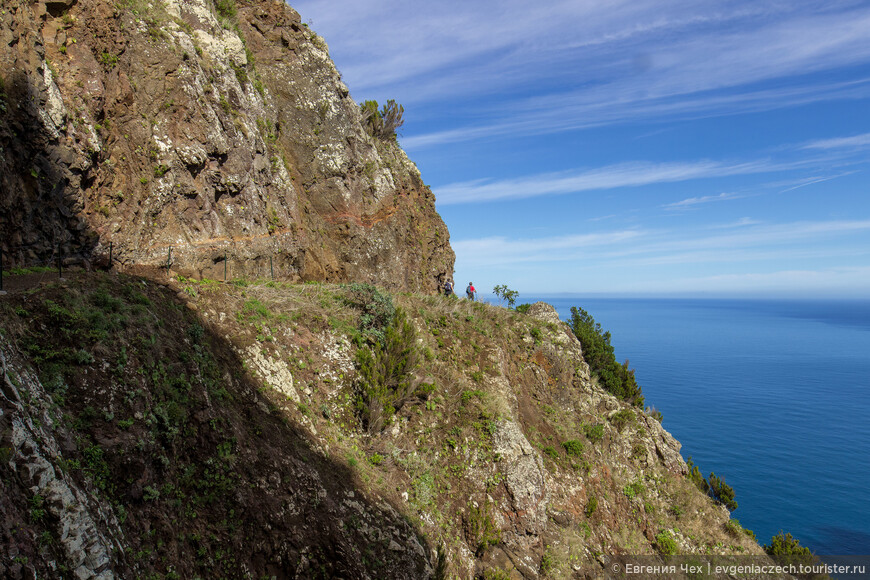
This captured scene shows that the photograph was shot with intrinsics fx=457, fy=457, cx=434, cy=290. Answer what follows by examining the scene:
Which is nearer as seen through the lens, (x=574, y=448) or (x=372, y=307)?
(x=372, y=307)

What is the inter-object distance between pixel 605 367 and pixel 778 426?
57215 millimetres

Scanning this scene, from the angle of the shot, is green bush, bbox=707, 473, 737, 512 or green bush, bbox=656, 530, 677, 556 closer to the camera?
green bush, bbox=656, 530, 677, 556

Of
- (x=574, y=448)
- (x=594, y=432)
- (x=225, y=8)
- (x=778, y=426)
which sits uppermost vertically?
(x=225, y=8)

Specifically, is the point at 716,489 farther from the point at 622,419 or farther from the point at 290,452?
the point at 290,452

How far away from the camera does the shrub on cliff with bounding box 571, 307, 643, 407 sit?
92.5 ft

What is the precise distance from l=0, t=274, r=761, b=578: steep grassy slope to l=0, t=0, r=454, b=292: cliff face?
2635 millimetres

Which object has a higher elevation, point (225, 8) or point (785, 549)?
point (225, 8)

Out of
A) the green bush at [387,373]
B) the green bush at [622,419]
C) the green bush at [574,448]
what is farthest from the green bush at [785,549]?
the green bush at [387,373]

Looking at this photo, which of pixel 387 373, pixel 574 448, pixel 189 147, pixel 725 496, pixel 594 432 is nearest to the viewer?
pixel 387 373

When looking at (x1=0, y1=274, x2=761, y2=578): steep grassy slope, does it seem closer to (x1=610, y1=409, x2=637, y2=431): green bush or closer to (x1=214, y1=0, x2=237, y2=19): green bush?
(x1=610, y1=409, x2=637, y2=431): green bush

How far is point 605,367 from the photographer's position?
29.1 m

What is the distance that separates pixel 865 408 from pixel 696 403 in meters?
29.9

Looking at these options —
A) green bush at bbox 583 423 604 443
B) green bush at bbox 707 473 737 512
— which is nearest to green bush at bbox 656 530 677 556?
green bush at bbox 583 423 604 443

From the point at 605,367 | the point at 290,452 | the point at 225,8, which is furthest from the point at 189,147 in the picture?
the point at 605,367
